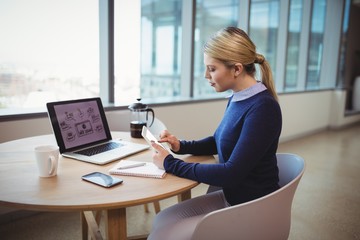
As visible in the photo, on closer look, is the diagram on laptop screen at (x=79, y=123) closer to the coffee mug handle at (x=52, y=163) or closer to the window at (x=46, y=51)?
the coffee mug handle at (x=52, y=163)

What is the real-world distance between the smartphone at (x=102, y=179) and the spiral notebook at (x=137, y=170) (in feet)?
0.22

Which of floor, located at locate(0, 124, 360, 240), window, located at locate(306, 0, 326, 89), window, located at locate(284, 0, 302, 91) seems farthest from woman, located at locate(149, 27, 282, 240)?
window, located at locate(306, 0, 326, 89)

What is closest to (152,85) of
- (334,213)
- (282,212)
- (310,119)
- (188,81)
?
(188,81)

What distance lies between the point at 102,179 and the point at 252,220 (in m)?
0.55

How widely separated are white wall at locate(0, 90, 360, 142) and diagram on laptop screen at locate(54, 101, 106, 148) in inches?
21.5

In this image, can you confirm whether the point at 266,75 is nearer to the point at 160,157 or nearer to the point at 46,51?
the point at 160,157

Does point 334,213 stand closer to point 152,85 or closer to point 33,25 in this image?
point 152,85

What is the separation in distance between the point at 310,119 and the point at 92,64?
438 cm

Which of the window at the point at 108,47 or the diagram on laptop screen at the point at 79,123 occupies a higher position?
the window at the point at 108,47

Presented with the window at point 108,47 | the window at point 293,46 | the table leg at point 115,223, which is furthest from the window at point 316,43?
the table leg at point 115,223

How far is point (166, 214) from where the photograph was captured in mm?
1440

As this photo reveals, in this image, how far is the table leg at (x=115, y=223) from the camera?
3.63ft

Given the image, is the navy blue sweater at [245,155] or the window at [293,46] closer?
the navy blue sweater at [245,155]

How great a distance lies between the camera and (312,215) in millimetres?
2566
